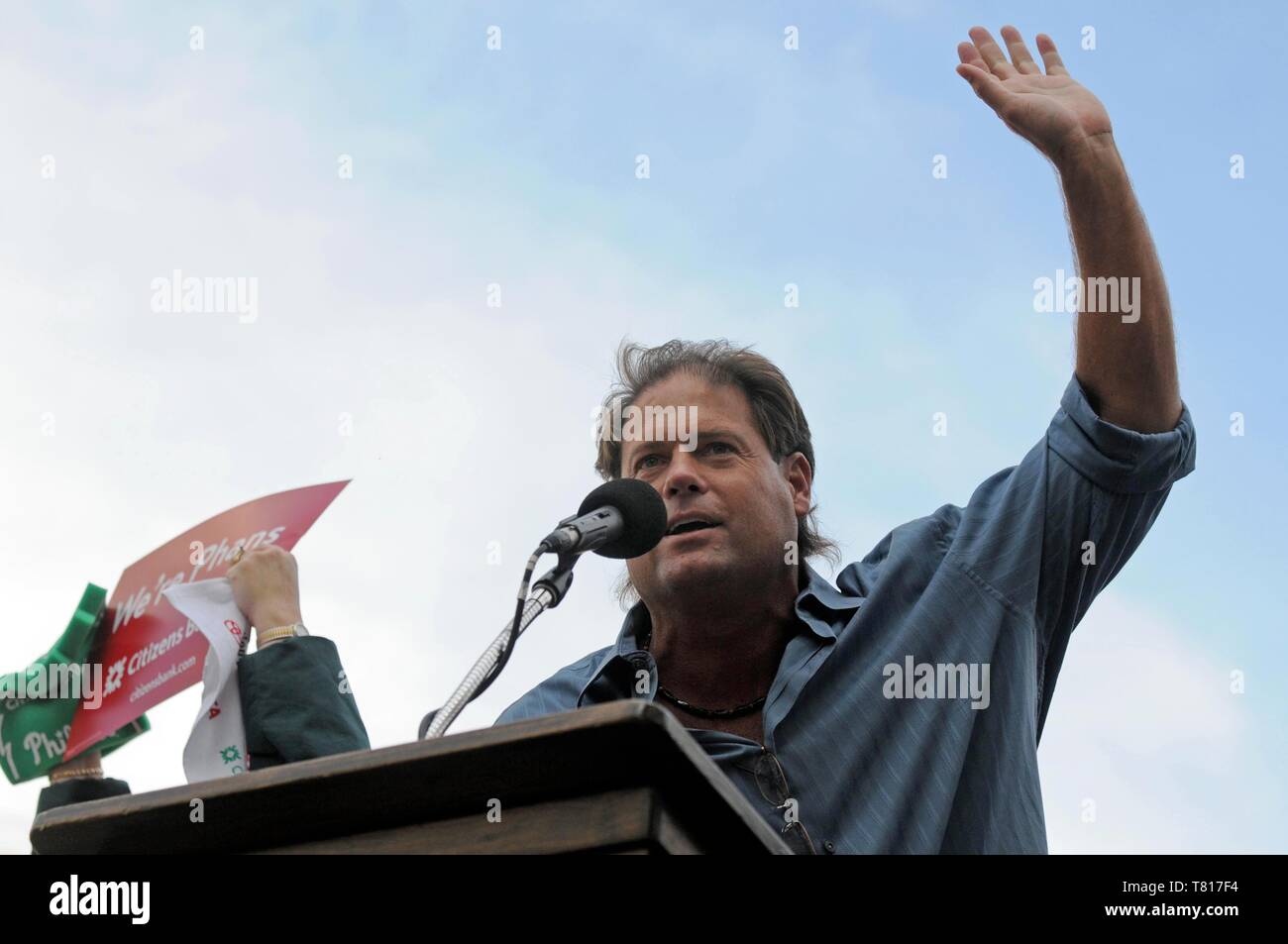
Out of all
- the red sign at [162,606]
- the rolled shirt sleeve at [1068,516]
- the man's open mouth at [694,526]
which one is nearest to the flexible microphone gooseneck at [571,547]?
the red sign at [162,606]

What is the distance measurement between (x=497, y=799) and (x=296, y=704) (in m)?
1.07

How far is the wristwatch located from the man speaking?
926 millimetres

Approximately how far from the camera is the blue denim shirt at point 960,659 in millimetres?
3033

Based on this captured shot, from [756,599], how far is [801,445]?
2.16 feet

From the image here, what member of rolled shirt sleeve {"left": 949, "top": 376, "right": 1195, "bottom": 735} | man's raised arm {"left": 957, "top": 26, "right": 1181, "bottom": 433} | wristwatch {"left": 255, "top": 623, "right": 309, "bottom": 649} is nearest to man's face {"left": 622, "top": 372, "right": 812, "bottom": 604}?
rolled shirt sleeve {"left": 949, "top": 376, "right": 1195, "bottom": 735}

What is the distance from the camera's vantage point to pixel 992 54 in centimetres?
328

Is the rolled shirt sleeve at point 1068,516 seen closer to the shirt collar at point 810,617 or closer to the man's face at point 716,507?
the shirt collar at point 810,617

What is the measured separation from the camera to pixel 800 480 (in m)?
4.02

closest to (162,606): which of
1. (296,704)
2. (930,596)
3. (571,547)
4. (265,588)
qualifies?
(265,588)

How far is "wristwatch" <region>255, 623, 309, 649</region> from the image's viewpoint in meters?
2.71

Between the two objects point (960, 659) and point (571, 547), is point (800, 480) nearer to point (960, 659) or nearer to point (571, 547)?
point (960, 659)

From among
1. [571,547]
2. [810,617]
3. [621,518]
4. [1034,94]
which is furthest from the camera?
[810,617]
